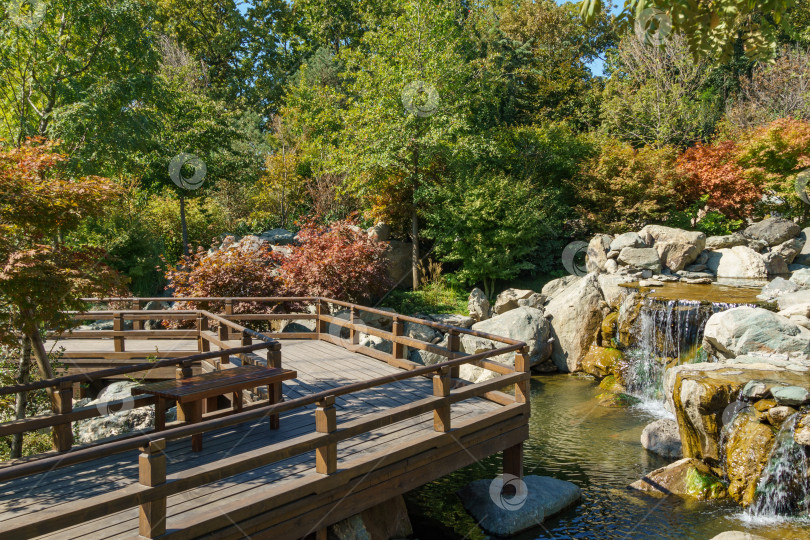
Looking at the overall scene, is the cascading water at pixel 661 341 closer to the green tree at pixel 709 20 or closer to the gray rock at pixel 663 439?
the gray rock at pixel 663 439

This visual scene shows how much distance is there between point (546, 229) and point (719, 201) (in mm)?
6087

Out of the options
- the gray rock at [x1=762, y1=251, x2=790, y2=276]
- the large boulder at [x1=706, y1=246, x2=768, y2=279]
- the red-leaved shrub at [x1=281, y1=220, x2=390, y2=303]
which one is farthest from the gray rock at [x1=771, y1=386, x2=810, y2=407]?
the gray rock at [x1=762, y1=251, x2=790, y2=276]

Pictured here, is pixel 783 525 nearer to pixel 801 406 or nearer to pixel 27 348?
pixel 801 406

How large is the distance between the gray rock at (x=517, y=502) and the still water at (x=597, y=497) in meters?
0.11

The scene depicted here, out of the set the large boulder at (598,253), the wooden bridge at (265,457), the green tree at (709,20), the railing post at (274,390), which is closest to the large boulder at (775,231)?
the large boulder at (598,253)

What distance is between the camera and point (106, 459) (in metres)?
5.76

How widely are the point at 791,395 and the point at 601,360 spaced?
6044mm

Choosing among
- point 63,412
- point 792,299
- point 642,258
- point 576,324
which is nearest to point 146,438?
point 63,412

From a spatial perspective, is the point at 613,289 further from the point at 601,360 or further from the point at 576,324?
the point at 601,360

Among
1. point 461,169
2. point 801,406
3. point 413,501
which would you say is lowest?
point 413,501

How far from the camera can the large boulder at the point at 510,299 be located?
16438mm

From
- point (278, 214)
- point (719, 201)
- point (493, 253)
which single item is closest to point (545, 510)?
point (493, 253)

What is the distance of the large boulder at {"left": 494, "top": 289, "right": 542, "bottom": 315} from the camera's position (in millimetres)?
16438

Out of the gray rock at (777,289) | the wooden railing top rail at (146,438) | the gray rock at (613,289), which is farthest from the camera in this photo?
the gray rock at (613,289)
